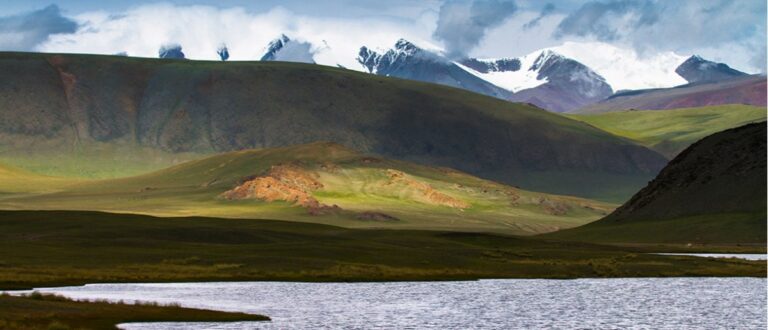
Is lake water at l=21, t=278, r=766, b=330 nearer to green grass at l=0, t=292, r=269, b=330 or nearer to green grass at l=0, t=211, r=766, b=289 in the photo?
green grass at l=0, t=292, r=269, b=330

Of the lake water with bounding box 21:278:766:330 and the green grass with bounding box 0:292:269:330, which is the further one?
the lake water with bounding box 21:278:766:330

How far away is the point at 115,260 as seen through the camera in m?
124

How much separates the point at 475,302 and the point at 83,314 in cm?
3123

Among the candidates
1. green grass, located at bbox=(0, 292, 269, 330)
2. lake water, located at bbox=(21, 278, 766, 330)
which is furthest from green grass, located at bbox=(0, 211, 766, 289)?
green grass, located at bbox=(0, 292, 269, 330)

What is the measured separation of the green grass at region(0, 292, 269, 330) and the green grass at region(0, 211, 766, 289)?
63.8 ft

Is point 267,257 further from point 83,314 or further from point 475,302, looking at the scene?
point 83,314

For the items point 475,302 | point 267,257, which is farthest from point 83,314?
point 267,257

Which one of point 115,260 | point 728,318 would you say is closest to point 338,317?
point 728,318

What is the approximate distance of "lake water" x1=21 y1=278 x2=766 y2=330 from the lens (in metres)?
74.6

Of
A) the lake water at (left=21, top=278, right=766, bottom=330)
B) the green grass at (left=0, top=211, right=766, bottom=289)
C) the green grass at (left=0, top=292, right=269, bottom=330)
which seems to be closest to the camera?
the green grass at (left=0, top=292, right=269, bottom=330)

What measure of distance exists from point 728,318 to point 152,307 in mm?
34235

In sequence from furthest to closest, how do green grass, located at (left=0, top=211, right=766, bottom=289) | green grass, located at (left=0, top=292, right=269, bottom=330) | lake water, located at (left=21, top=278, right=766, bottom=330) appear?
green grass, located at (left=0, top=211, right=766, bottom=289)
lake water, located at (left=21, top=278, right=766, bottom=330)
green grass, located at (left=0, top=292, right=269, bottom=330)

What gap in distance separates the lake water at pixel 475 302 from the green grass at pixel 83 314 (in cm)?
195

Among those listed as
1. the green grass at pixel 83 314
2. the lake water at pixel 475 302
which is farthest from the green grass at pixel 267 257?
the green grass at pixel 83 314
